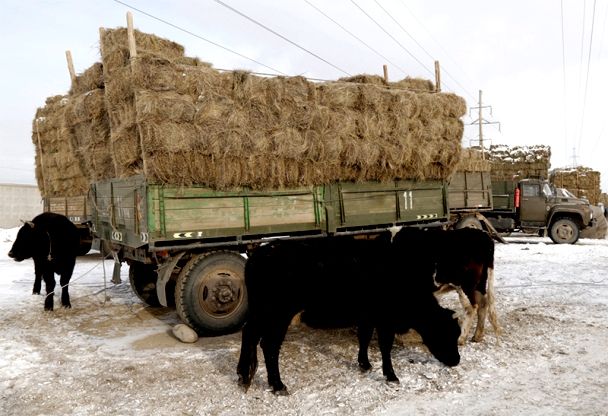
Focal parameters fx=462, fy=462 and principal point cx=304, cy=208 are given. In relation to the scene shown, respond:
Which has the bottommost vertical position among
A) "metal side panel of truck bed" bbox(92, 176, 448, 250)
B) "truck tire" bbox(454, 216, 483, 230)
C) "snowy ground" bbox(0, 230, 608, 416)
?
"snowy ground" bbox(0, 230, 608, 416)

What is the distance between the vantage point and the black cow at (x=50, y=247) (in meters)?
7.90

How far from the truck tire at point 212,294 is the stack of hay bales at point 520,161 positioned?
1879cm

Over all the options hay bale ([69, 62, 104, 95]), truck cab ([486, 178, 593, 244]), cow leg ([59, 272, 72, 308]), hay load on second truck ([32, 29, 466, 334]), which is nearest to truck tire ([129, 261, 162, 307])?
hay load on second truck ([32, 29, 466, 334])

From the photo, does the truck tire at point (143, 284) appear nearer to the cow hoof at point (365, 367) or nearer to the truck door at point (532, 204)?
the cow hoof at point (365, 367)

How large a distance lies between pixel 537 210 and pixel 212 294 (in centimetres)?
1489

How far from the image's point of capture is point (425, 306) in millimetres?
4867

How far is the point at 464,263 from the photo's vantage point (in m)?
5.75

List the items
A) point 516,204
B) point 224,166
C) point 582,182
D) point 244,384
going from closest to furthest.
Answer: point 244,384 → point 224,166 → point 516,204 → point 582,182

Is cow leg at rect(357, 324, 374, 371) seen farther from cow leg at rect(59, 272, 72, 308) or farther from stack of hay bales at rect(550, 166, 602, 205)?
stack of hay bales at rect(550, 166, 602, 205)

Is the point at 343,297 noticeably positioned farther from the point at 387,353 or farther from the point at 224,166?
the point at 224,166

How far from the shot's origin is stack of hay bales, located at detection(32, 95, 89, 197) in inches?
536

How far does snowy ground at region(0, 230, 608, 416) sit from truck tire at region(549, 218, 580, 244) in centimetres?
979

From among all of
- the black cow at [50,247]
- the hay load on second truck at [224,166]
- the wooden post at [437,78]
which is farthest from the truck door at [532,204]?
the black cow at [50,247]

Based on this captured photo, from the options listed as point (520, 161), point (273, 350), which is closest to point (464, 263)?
point (273, 350)
